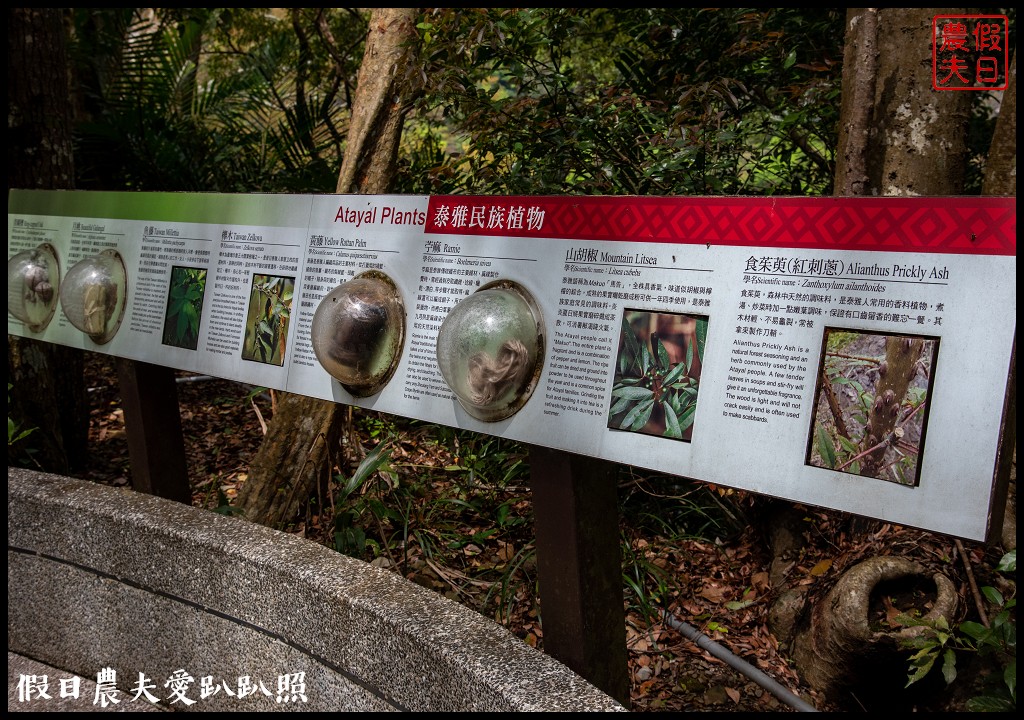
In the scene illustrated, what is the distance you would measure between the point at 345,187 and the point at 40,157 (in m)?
1.44

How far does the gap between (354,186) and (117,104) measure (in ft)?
10.1

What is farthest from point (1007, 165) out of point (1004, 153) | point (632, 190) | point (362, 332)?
point (362, 332)

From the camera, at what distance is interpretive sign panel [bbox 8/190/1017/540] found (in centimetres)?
135

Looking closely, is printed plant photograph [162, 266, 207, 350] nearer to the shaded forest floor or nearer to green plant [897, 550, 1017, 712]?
the shaded forest floor

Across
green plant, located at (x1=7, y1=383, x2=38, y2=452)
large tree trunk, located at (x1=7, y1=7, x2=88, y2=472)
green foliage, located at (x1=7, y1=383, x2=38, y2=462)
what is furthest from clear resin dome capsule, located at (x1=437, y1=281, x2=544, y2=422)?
large tree trunk, located at (x1=7, y1=7, x2=88, y2=472)

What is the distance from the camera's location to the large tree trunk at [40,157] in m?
3.72

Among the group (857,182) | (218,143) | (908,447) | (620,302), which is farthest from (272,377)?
(218,143)

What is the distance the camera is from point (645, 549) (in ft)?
11.2

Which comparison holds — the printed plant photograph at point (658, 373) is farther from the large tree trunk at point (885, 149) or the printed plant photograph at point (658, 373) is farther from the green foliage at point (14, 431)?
the green foliage at point (14, 431)

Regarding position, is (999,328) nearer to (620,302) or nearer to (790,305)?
(790,305)

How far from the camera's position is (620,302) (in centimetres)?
169

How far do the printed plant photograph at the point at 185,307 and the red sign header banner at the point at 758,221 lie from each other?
3.03ft

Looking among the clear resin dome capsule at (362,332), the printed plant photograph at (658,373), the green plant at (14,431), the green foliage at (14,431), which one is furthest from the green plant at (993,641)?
the green foliage at (14,431)

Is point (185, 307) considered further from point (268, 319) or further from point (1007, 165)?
point (1007, 165)
